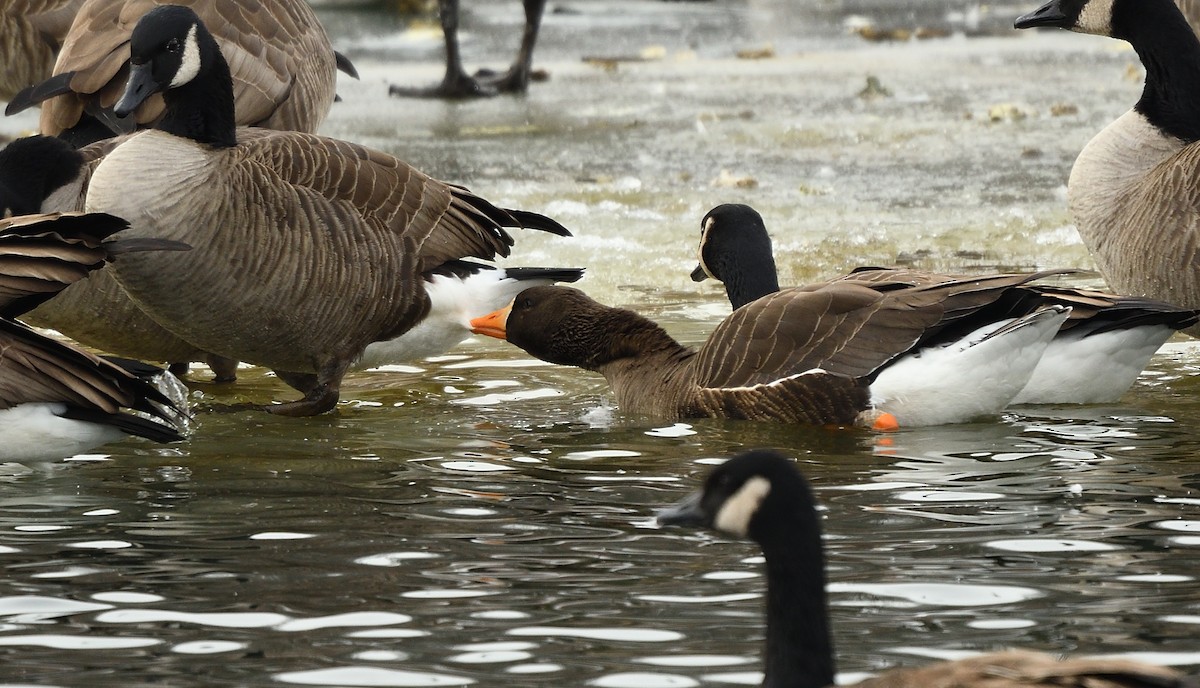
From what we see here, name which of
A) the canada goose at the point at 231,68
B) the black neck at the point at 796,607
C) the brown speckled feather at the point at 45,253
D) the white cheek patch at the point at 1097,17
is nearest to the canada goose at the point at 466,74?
the canada goose at the point at 231,68

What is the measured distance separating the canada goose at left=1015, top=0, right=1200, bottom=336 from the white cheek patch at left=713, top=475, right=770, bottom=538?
4110 mm

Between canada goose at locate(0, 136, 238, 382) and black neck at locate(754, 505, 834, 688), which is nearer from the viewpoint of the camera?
black neck at locate(754, 505, 834, 688)

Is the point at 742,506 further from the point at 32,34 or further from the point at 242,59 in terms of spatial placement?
the point at 32,34

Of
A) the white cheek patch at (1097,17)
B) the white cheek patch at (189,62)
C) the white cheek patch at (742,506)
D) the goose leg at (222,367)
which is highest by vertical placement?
the white cheek patch at (1097,17)

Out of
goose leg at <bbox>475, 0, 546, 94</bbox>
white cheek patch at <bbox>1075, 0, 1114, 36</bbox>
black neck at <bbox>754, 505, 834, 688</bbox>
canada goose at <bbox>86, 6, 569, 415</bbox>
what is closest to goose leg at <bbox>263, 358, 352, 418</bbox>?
canada goose at <bbox>86, 6, 569, 415</bbox>

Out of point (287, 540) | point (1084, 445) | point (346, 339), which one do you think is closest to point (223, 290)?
point (346, 339)

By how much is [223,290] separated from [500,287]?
4.29ft

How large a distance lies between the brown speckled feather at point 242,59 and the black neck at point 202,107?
1.11m

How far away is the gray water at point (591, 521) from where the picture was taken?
3.96 meters

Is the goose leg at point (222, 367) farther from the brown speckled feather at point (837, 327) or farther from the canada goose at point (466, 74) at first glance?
the canada goose at point (466, 74)

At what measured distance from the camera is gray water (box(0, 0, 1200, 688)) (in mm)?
3959

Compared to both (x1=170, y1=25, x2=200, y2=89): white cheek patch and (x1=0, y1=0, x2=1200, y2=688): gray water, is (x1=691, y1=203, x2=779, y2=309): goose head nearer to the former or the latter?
(x1=0, y1=0, x2=1200, y2=688): gray water

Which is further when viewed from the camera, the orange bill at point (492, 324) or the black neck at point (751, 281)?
the black neck at point (751, 281)

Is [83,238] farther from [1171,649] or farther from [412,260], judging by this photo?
[1171,649]
